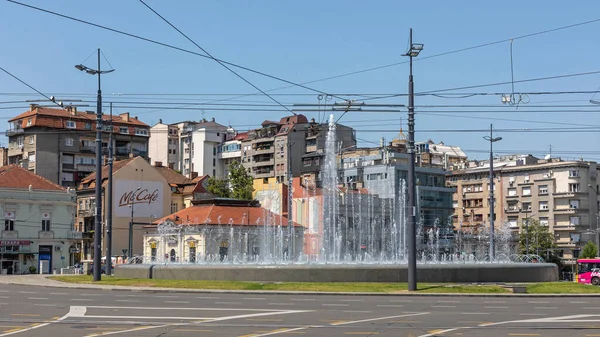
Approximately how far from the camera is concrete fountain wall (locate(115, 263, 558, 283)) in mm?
41312

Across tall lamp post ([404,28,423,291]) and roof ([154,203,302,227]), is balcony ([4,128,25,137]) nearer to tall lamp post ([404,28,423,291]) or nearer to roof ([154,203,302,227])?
roof ([154,203,302,227])

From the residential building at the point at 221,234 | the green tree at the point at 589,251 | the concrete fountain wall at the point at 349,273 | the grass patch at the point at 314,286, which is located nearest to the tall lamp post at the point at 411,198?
the grass patch at the point at 314,286

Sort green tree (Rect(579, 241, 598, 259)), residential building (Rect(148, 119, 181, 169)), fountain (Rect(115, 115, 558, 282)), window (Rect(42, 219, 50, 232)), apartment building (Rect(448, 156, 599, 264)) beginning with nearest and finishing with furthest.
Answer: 1. fountain (Rect(115, 115, 558, 282))
2. window (Rect(42, 219, 50, 232))
3. green tree (Rect(579, 241, 598, 259))
4. apartment building (Rect(448, 156, 599, 264))
5. residential building (Rect(148, 119, 181, 169))

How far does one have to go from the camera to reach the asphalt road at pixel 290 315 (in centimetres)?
2028

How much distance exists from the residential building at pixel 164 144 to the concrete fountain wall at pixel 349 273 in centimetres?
11398

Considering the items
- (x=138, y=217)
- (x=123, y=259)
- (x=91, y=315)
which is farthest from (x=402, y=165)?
(x=91, y=315)

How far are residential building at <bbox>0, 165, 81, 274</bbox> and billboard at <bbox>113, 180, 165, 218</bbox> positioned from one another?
1401 cm

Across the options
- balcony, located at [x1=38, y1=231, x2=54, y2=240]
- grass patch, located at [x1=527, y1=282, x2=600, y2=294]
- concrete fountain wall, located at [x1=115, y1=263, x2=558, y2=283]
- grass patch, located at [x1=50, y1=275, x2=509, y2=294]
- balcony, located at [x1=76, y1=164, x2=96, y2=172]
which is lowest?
grass patch, located at [x1=527, y1=282, x2=600, y2=294]

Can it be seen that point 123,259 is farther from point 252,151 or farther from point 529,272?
point 252,151

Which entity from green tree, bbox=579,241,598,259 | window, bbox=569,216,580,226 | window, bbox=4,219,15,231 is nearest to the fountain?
window, bbox=569,216,580,226

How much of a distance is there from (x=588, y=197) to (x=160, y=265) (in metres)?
84.1

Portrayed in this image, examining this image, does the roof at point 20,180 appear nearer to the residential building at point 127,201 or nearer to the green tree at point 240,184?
the residential building at point 127,201

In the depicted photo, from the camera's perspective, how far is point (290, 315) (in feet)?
81.1

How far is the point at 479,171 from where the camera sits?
124812 millimetres
